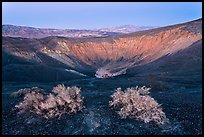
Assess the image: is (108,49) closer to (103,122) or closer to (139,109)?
(139,109)

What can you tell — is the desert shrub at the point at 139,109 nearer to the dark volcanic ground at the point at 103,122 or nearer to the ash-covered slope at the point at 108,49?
the dark volcanic ground at the point at 103,122

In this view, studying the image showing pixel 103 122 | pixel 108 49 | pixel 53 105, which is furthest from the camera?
pixel 108 49

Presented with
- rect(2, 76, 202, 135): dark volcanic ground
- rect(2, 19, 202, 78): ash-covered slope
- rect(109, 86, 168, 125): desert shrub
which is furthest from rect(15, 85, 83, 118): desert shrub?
rect(2, 19, 202, 78): ash-covered slope

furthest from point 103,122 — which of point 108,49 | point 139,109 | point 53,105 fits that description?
point 108,49

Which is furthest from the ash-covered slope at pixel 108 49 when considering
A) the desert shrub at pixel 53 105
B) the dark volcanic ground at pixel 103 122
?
the desert shrub at pixel 53 105

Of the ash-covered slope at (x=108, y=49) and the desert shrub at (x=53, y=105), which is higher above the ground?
the desert shrub at (x=53, y=105)

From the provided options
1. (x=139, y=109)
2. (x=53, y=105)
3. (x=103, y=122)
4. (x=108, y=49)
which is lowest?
(x=108, y=49)

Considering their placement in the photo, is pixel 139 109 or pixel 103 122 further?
pixel 139 109

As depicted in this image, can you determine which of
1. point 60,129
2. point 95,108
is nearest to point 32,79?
point 95,108
